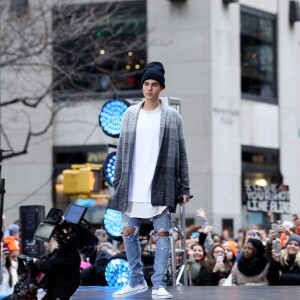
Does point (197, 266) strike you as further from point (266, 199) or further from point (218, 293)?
point (218, 293)

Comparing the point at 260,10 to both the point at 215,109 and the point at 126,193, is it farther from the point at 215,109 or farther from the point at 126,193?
the point at 126,193

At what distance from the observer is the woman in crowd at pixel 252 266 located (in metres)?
14.5

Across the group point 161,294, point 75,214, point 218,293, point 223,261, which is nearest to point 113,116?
point 75,214

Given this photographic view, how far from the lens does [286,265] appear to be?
13.6 metres

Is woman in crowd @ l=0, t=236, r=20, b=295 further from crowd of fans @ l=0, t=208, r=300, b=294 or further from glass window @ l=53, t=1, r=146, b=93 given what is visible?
glass window @ l=53, t=1, r=146, b=93

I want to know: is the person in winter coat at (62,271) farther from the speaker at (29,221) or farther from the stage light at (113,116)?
the speaker at (29,221)

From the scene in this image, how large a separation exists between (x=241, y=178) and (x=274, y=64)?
3634 mm

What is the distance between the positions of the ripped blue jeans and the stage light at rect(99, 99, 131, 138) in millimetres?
3483

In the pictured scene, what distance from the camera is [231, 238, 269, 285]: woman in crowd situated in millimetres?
14469

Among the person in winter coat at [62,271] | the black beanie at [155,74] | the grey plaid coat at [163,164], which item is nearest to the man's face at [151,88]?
the black beanie at [155,74]

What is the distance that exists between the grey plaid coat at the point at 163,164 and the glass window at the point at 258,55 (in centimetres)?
2152

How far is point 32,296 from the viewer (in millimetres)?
12617

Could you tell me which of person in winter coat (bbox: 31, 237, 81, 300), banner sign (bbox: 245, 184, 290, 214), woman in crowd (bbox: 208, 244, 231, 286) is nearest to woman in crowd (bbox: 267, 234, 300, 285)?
woman in crowd (bbox: 208, 244, 231, 286)

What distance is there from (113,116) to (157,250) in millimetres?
3817
